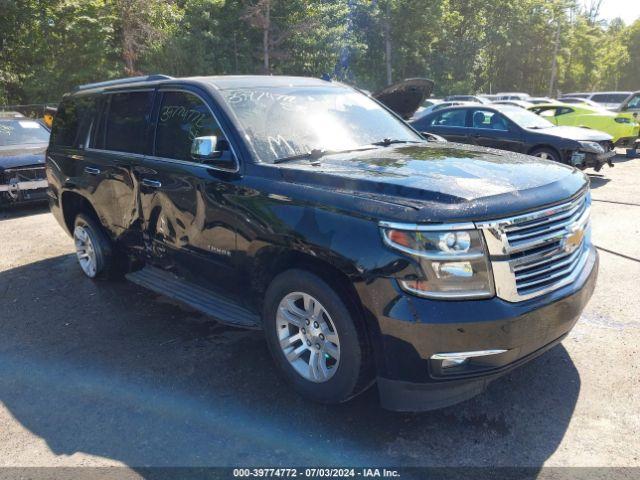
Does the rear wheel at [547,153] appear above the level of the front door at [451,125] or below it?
below

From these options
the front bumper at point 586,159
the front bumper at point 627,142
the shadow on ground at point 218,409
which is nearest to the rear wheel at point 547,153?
the front bumper at point 586,159

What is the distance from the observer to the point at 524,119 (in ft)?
36.5

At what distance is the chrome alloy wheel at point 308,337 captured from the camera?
10.1 ft

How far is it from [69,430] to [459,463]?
2.22 m

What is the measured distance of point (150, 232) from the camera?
14.6 ft

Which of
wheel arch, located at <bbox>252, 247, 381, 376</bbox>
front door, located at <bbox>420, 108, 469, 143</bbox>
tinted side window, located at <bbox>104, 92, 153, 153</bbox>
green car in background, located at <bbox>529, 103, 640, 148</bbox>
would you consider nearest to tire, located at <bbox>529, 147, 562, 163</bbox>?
front door, located at <bbox>420, 108, 469, 143</bbox>

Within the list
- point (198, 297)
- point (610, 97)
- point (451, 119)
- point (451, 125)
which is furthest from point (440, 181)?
point (610, 97)

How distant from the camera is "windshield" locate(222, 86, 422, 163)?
3684mm

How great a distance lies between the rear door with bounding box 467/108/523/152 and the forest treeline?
18598 mm

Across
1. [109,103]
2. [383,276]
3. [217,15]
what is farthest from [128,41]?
[383,276]

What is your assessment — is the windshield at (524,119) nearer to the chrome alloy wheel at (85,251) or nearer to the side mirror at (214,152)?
the chrome alloy wheel at (85,251)

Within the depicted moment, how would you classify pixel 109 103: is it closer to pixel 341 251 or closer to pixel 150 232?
pixel 150 232

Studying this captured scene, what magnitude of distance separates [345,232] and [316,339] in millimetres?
737

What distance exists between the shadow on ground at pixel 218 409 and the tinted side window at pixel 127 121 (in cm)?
154
